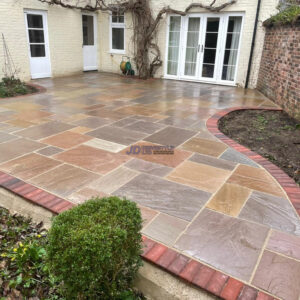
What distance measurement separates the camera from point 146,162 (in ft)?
11.0

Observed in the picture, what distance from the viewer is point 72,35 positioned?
9.45 m

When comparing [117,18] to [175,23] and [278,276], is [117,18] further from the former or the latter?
[278,276]

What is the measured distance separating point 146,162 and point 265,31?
6216mm

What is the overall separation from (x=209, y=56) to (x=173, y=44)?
1.26 m

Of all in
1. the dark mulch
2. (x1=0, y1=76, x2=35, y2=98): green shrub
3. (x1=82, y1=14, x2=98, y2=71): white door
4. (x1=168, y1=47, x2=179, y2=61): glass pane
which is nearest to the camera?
the dark mulch

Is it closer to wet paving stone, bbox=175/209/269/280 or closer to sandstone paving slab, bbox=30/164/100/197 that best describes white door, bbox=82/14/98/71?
sandstone paving slab, bbox=30/164/100/197

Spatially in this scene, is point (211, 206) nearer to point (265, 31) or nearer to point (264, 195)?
point (264, 195)

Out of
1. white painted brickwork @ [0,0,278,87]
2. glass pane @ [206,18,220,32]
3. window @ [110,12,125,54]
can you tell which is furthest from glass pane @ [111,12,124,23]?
glass pane @ [206,18,220,32]

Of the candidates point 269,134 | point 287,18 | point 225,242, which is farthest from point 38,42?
point 225,242

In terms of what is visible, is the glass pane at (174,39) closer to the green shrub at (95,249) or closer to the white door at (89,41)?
the white door at (89,41)

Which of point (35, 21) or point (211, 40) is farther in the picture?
point (211, 40)

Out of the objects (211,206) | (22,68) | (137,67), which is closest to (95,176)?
(211,206)

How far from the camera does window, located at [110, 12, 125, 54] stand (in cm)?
996

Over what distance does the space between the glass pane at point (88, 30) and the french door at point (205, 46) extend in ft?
9.88
